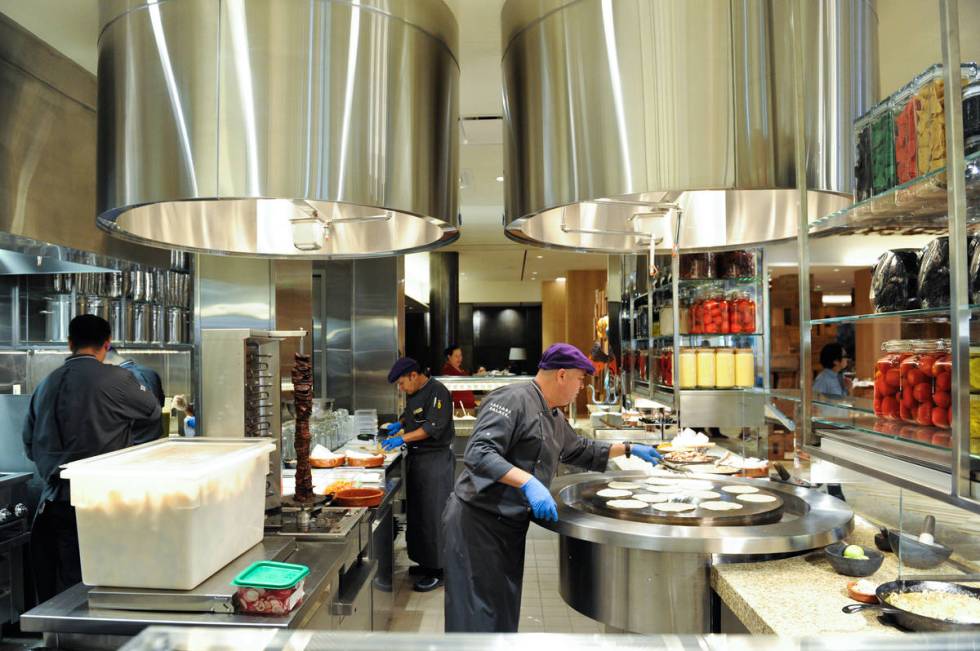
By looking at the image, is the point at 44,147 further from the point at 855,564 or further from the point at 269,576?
the point at 855,564

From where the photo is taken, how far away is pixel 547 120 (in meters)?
1.78

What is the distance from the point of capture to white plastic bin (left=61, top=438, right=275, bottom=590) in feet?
6.37

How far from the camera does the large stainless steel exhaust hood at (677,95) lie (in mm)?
1613

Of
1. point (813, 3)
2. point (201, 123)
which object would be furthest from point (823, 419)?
point (201, 123)

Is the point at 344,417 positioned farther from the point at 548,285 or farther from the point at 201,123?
the point at 548,285

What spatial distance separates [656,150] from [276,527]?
2.04 metres

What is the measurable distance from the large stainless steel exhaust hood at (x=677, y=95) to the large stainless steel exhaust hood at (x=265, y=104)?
1.00 feet

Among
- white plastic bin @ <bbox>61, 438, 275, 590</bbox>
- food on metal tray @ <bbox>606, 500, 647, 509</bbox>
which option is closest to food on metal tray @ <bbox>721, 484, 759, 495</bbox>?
food on metal tray @ <bbox>606, 500, 647, 509</bbox>

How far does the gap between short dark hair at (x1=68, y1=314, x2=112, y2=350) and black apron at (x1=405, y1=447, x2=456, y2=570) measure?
2349 mm

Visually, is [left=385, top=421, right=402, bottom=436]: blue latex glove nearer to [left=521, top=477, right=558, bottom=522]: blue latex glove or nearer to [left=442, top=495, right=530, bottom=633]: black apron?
[left=442, top=495, right=530, bottom=633]: black apron

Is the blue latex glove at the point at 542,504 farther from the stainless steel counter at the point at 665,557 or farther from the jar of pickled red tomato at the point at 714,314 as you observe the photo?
the jar of pickled red tomato at the point at 714,314

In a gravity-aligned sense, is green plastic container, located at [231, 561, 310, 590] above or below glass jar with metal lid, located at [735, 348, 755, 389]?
below

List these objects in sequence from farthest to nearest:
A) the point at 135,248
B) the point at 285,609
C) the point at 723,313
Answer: the point at 723,313, the point at 135,248, the point at 285,609

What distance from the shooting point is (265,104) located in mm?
1658
